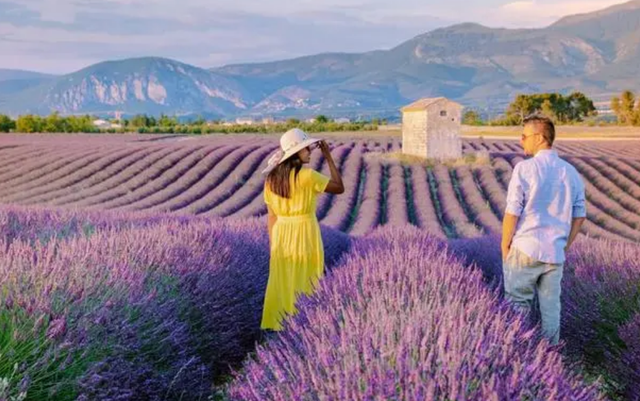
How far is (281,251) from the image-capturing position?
15.0 ft

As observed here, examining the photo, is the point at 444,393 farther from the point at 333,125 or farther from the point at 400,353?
the point at 333,125

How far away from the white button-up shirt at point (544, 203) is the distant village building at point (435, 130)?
24703 millimetres

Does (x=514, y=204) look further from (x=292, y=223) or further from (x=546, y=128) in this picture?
(x=292, y=223)

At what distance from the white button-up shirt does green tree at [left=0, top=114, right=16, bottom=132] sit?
56464mm

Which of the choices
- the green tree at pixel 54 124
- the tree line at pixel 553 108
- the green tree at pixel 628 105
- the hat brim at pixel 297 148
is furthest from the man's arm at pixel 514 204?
the green tree at pixel 628 105

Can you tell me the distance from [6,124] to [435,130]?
39.0 m

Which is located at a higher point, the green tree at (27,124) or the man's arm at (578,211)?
the man's arm at (578,211)

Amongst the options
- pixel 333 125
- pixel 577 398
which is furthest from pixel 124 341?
pixel 333 125

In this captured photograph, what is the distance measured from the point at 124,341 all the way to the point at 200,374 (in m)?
0.72

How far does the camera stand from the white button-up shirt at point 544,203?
401 centimetres

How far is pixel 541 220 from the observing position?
4.04m

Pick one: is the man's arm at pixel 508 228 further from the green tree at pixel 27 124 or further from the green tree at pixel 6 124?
the green tree at pixel 6 124

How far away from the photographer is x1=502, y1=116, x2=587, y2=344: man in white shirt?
4.02 meters

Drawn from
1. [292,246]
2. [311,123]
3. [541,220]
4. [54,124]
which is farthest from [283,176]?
[311,123]
